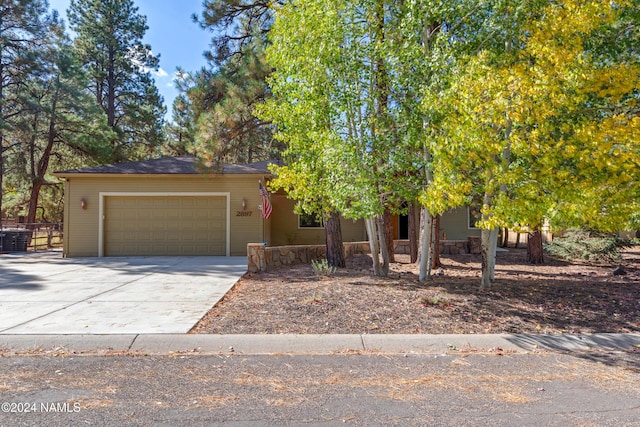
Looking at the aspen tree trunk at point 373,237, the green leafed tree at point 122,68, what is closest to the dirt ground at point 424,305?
the aspen tree trunk at point 373,237

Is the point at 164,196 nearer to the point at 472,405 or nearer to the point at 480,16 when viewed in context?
the point at 480,16

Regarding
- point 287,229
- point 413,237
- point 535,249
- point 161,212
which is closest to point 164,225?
point 161,212

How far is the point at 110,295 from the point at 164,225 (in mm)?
7145

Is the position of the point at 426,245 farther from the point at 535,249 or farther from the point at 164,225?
the point at 164,225

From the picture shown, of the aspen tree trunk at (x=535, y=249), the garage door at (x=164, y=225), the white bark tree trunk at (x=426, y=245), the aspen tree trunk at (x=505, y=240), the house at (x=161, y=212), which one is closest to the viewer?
the white bark tree trunk at (x=426, y=245)

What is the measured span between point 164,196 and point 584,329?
40.5ft

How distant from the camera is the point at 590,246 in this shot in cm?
1113

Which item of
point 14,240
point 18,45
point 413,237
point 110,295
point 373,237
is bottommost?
point 110,295

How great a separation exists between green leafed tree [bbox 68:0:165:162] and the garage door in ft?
34.3

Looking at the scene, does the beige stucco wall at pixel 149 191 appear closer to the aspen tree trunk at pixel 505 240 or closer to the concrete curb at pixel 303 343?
the concrete curb at pixel 303 343

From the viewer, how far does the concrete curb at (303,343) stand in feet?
14.6

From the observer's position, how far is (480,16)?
636 centimetres

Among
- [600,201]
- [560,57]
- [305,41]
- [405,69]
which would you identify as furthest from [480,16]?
[600,201]

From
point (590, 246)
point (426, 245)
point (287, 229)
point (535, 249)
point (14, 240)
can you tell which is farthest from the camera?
point (14, 240)
